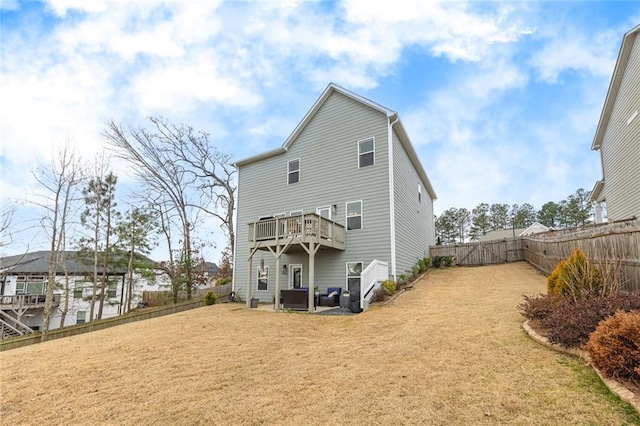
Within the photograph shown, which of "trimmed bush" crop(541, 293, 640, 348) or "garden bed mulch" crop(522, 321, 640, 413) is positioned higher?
"trimmed bush" crop(541, 293, 640, 348)

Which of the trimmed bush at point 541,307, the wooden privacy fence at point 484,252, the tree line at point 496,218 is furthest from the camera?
the tree line at point 496,218

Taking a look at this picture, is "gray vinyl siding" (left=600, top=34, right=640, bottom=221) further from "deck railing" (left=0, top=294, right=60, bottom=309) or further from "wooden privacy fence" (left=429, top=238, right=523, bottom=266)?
"deck railing" (left=0, top=294, right=60, bottom=309)

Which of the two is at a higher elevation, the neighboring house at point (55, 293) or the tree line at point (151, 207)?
the tree line at point (151, 207)

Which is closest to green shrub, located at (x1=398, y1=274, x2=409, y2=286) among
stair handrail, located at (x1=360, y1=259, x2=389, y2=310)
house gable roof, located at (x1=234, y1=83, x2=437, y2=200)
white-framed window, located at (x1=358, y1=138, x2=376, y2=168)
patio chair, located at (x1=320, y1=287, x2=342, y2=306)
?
stair handrail, located at (x1=360, y1=259, x2=389, y2=310)

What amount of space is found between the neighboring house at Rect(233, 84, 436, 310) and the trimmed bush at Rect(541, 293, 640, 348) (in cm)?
652

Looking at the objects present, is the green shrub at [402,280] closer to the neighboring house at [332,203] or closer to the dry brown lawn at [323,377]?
the neighboring house at [332,203]

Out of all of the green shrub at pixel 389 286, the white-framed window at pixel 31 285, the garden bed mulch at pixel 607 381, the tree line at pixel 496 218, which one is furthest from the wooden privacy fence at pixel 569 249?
the tree line at pixel 496 218

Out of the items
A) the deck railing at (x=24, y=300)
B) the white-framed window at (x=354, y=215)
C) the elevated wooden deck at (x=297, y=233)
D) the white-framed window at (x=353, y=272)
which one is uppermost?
the white-framed window at (x=354, y=215)

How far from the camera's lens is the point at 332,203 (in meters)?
15.1

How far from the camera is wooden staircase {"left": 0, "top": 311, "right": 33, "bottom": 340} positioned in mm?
21172

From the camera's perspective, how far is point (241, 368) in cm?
573

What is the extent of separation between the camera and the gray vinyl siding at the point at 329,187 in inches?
551

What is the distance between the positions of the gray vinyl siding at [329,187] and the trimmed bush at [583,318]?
8.16 metres

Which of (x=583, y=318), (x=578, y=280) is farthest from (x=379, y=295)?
(x=583, y=318)
